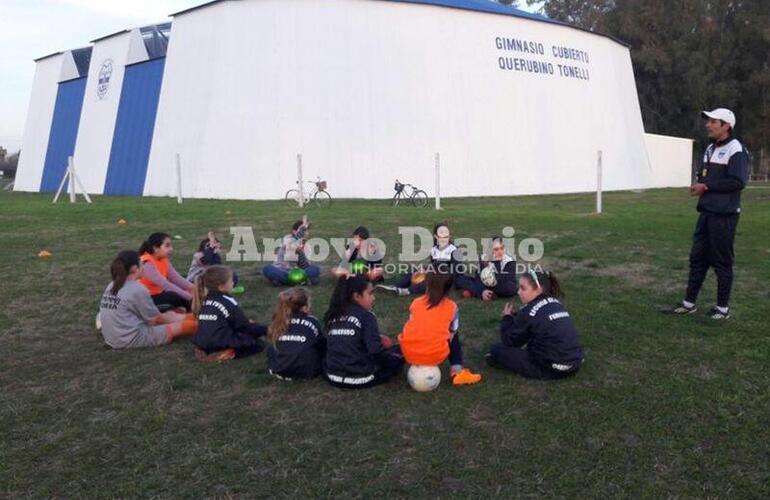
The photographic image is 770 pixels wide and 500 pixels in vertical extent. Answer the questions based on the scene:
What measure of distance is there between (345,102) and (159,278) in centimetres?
1984

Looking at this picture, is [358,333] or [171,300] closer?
[358,333]

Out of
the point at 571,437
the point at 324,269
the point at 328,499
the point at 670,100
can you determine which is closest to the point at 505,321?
the point at 571,437

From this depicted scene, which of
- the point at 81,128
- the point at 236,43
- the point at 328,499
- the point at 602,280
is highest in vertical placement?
the point at 236,43

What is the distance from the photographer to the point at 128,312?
6.23 metres

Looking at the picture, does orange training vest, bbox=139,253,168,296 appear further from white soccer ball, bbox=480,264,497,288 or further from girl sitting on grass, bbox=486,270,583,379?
girl sitting on grass, bbox=486,270,583,379

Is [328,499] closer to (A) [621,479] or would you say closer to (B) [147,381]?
(A) [621,479]

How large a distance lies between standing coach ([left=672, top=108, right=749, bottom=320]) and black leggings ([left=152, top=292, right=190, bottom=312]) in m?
5.52

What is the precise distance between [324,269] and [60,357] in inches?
188

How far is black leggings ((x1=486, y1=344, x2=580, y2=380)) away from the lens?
5159mm

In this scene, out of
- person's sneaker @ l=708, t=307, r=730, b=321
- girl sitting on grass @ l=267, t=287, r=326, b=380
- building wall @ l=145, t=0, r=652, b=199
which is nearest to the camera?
girl sitting on grass @ l=267, t=287, r=326, b=380

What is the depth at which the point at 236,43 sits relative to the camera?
2666 centimetres

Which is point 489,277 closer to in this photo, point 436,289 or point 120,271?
point 436,289

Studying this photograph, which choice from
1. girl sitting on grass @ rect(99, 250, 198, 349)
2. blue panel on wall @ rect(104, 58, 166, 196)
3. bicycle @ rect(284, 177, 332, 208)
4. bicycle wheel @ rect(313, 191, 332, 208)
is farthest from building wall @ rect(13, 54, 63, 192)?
girl sitting on grass @ rect(99, 250, 198, 349)

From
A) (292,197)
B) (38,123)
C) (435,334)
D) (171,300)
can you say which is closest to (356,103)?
(292,197)
